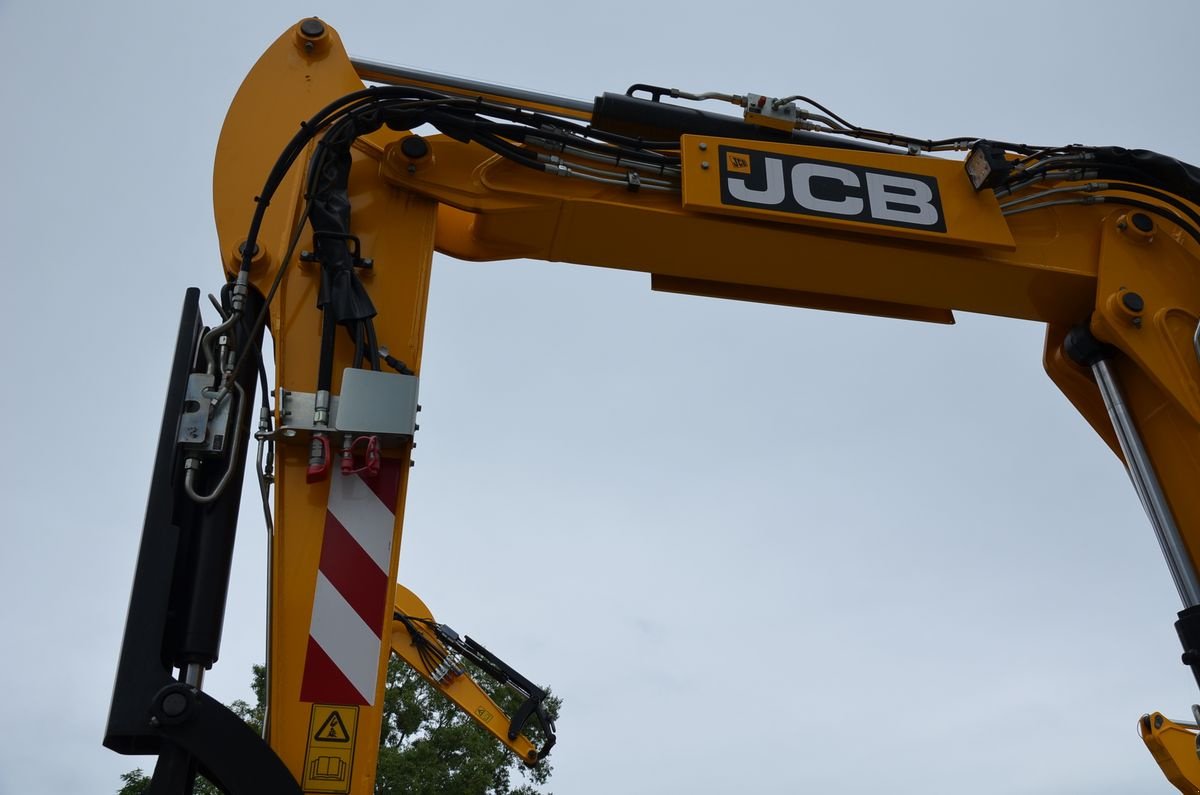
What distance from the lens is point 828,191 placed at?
3.40m

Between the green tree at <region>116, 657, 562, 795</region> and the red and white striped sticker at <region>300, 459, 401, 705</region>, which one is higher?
the green tree at <region>116, 657, 562, 795</region>

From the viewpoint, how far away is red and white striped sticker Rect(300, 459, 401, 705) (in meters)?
2.54

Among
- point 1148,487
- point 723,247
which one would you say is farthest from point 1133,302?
point 723,247

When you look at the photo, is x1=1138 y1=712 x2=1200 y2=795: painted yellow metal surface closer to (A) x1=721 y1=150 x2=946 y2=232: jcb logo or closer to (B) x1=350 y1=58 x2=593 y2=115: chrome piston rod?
(A) x1=721 y1=150 x2=946 y2=232: jcb logo

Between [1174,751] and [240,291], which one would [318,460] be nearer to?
[240,291]

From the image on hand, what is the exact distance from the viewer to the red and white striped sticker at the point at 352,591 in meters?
2.54

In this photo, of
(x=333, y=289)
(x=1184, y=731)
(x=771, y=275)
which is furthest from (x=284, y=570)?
(x=1184, y=731)

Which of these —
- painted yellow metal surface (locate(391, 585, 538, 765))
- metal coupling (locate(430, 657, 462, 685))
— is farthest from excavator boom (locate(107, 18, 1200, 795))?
metal coupling (locate(430, 657, 462, 685))

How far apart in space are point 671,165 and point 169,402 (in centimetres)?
169

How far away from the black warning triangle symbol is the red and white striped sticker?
0.13 feet

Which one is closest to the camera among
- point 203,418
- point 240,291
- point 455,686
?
point 203,418

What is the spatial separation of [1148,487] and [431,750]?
550 inches

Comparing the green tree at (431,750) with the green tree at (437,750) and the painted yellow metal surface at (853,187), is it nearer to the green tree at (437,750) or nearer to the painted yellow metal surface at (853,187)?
the green tree at (437,750)

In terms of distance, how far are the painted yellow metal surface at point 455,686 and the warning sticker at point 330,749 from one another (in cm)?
566
